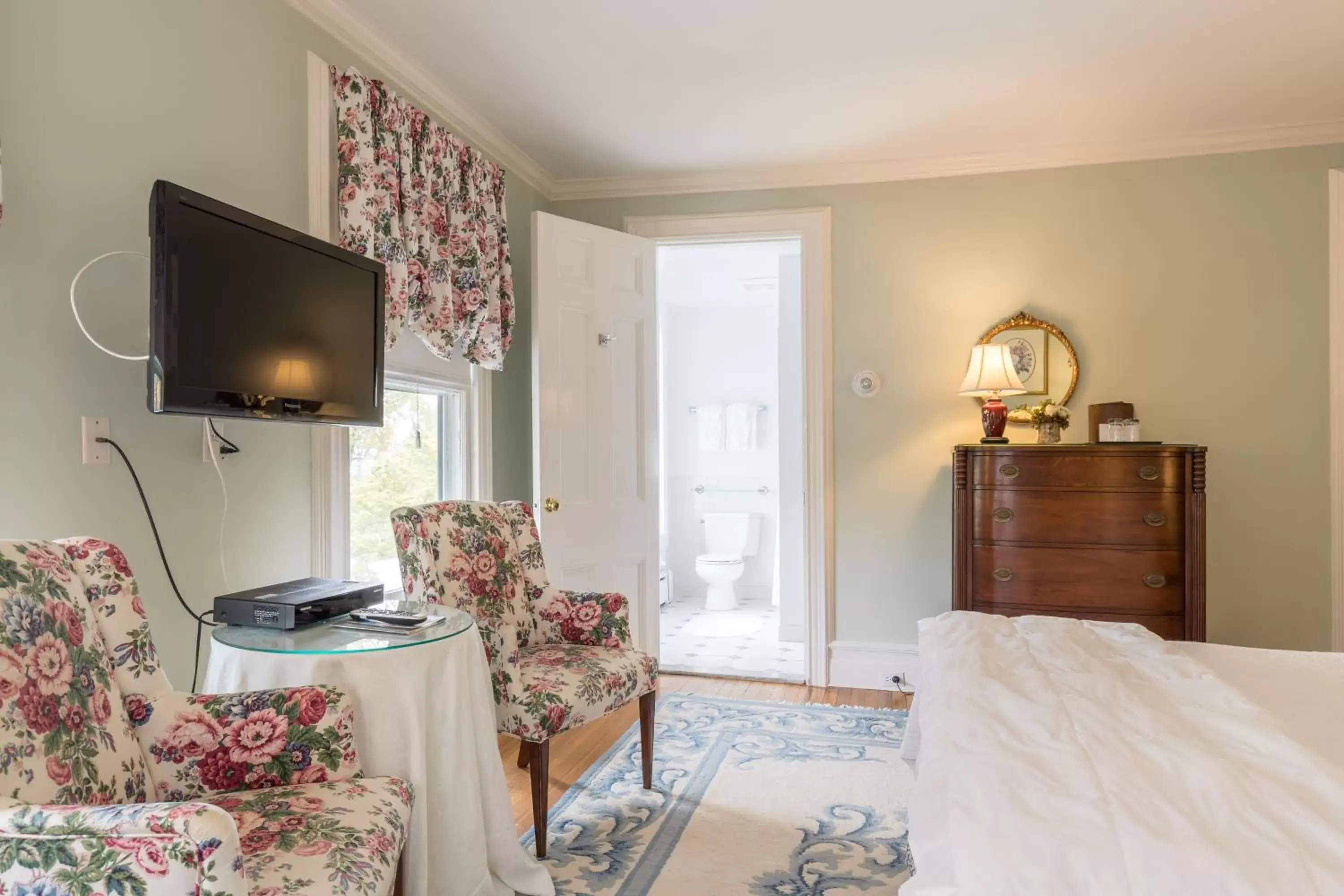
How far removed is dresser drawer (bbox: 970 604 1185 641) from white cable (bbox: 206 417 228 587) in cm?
255

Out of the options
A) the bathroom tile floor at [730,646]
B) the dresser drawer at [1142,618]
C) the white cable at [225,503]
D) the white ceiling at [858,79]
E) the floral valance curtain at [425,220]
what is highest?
the white ceiling at [858,79]

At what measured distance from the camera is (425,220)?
284 cm

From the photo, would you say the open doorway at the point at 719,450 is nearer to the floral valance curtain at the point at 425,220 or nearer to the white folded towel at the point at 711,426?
the white folded towel at the point at 711,426

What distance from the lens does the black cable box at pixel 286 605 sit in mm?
1825

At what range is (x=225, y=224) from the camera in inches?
72.1

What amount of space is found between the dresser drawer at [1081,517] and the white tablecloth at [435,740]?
2.14m

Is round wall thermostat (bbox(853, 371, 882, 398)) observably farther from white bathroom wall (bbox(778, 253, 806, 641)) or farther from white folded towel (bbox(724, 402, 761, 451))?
white folded towel (bbox(724, 402, 761, 451))

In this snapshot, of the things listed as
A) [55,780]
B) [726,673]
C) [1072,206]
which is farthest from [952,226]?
[55,780]

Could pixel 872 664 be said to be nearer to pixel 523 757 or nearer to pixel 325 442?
pixel 523 757

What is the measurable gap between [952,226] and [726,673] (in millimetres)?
2387

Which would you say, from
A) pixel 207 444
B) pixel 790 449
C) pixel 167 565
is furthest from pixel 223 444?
pixel 790 449

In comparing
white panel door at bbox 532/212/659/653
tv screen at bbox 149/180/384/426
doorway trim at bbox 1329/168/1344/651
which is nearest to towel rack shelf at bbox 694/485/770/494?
white panel door at bbox 532/212/659/653

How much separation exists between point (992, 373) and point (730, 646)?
2.27 m

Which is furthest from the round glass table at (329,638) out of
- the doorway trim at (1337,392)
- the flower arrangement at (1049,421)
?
the doorway trim at (1337,392)
